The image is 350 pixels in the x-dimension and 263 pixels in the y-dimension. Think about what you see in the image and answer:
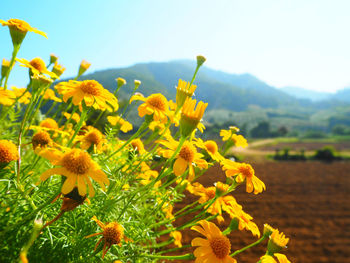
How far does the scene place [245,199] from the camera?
318 inches

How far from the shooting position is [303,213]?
7.63 meters

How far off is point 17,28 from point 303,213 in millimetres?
8716

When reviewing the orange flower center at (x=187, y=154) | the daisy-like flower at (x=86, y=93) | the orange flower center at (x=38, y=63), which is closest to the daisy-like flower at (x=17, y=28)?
the orange flower center at (x=38, y=63)

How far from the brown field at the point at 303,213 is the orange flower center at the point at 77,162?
2195 millimetres

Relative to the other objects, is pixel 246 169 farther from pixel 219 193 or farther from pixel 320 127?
pixel 320 127

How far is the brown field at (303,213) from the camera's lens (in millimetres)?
5477

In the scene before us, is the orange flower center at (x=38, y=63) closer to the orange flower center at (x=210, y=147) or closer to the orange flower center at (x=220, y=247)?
the orange flower center at (x=210, y=147)

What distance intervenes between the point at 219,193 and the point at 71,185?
660 mm

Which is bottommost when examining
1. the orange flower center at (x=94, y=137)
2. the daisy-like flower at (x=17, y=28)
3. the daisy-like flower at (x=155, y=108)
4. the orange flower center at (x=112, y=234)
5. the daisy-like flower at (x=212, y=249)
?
the daisy-like flower at (x=212, y=249)

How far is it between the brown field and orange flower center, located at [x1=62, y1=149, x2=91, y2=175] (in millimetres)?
2195

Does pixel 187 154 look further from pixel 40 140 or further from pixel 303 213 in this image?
pixel 303 213

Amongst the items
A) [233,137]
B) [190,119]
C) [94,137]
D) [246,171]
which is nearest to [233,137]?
[233,137]

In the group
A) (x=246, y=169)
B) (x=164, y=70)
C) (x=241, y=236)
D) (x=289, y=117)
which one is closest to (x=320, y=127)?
(x=289, y=117)

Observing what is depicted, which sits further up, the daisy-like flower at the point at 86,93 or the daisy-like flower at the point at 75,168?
the daisy-like flower at the point at 86,93
